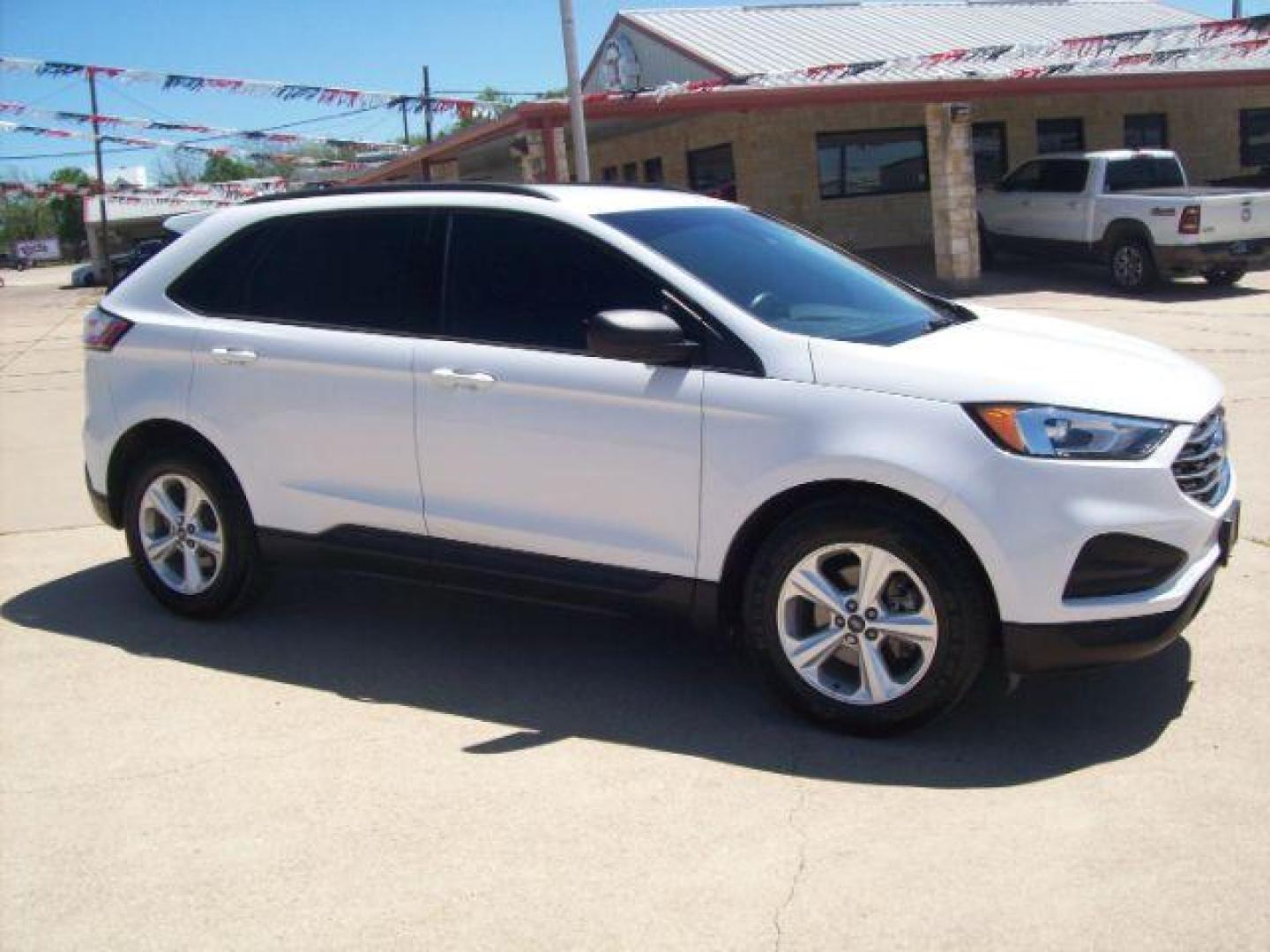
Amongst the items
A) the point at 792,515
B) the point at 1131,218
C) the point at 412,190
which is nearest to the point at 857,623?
the point at 792,515

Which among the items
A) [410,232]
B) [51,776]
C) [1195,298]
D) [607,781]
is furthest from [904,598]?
[1195,298]

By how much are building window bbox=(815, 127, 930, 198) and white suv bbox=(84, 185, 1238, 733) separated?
61.4 ft

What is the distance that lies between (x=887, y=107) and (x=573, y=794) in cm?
2167

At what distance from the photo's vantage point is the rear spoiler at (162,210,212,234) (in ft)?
18.3

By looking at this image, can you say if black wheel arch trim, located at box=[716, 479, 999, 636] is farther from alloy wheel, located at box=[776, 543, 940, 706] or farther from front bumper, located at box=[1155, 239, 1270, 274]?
front bumper, located at box=[1155, 239, 1270, 274]

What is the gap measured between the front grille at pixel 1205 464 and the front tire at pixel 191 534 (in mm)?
3509

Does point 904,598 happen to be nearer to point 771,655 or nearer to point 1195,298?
point 771,655

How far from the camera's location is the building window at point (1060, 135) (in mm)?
25000

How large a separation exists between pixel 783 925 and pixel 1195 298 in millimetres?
15418

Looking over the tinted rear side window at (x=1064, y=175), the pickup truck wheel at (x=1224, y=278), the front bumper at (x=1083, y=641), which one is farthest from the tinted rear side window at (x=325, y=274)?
the pickup truck wheel at (x=1224, y=278)

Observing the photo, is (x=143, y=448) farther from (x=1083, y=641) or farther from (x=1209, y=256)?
(x=1209, y=256)

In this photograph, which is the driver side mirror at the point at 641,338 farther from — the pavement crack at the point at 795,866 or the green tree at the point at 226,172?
the green tree at the point at 226,172

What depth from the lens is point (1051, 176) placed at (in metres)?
18.2

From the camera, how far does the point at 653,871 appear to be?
3320mm
